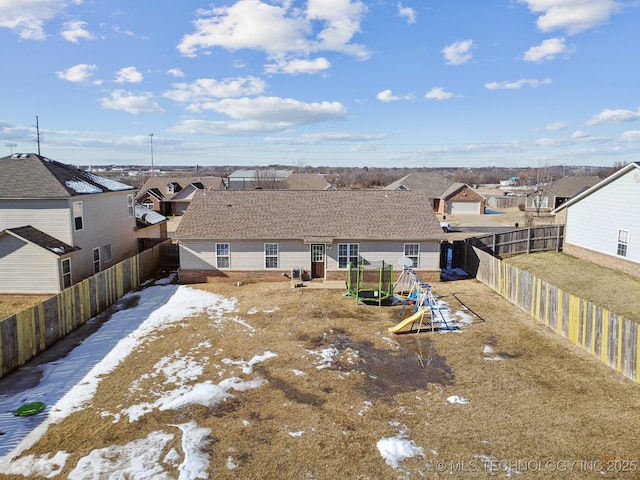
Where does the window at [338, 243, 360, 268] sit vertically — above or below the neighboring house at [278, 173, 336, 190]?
below

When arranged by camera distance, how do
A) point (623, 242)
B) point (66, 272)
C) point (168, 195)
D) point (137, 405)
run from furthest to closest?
point (168, 195) → point (623, 242) → point (66, 272) → point (137, 405)

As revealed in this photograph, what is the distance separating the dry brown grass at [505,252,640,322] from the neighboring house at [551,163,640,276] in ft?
2.29

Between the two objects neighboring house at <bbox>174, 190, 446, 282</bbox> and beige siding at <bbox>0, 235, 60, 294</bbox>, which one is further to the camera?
neighboring house at <bbox>174, 190, 446, 282</bbox>

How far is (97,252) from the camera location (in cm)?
2523

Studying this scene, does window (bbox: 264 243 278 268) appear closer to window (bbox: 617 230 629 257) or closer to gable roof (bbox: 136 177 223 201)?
window (bbox: 617 230 629 257)

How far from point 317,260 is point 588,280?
14.7 m

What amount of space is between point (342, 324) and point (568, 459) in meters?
9.74

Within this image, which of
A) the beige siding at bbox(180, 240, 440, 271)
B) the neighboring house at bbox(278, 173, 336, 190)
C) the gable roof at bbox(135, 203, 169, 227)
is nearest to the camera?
the beige siding at bbox(180, 240, 440, 271)

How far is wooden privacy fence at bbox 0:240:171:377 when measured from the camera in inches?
534

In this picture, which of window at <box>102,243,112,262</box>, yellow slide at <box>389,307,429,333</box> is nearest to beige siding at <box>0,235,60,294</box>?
window at <box>102,243,112,262</box>

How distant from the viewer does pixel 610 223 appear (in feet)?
82.5

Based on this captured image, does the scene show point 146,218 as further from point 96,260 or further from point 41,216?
point 41,216

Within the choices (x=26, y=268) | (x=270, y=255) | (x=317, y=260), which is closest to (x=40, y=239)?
(x=26, y=268)

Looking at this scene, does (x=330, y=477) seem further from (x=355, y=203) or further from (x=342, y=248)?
(x=355, y=203)
